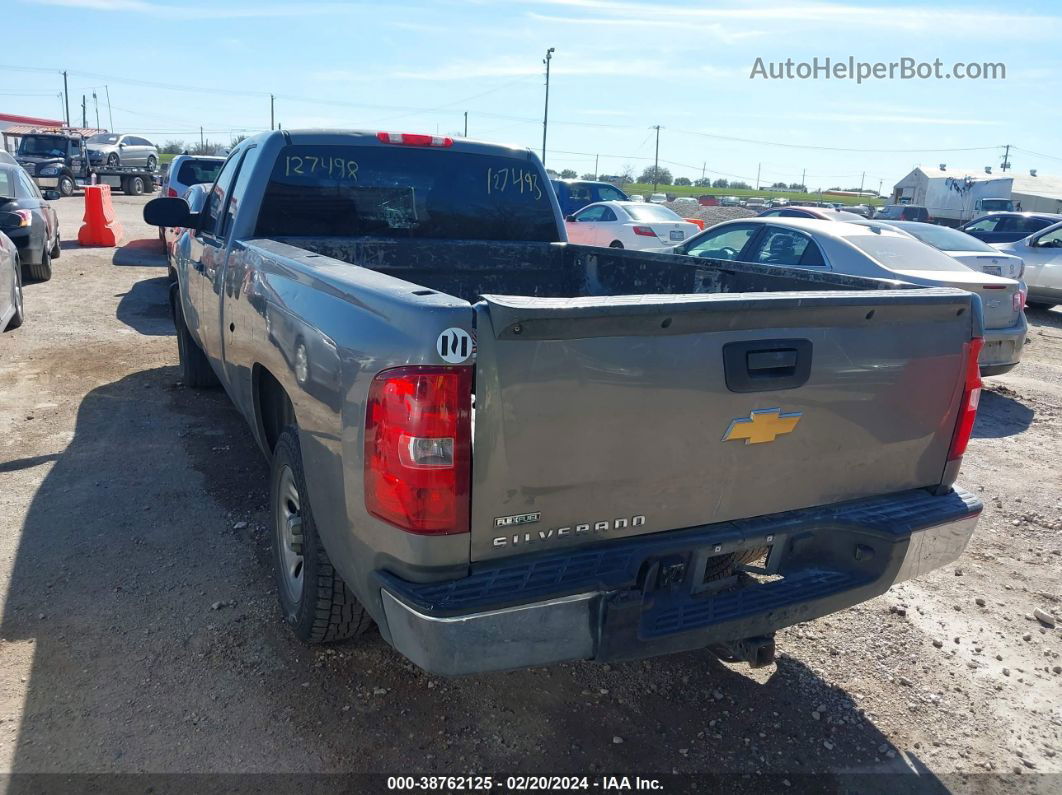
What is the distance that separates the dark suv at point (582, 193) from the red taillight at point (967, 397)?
59.1ft

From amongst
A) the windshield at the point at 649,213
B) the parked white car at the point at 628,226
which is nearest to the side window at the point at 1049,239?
the parked white car at the point at 628,226

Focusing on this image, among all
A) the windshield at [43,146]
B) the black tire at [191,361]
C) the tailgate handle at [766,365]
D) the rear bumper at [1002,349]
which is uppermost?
the windshield at [43,146]

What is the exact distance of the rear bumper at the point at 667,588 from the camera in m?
2.28

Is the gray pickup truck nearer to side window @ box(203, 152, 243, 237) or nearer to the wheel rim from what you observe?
the wheel rim

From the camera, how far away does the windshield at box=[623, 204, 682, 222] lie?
52.2 ft

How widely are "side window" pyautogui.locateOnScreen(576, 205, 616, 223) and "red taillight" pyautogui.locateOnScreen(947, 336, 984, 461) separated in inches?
539

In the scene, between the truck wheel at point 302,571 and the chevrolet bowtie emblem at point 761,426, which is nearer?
the chevrolet bowtie emblem at point 761,426

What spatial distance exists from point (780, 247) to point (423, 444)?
260 inches

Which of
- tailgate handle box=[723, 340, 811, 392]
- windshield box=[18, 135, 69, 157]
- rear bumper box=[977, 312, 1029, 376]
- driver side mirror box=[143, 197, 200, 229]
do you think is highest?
windshield box=[18, 135, 69, 157]

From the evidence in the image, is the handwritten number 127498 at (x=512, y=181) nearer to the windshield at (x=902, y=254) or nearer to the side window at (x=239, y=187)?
the side window at (x=239, y=187)

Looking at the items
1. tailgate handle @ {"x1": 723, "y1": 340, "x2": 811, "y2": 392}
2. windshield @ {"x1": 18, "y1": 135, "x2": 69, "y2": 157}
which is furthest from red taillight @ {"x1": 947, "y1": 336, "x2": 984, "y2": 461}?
windshield @ {"x1": 18, "y1": 135, "x2": 69, "y2": 157}

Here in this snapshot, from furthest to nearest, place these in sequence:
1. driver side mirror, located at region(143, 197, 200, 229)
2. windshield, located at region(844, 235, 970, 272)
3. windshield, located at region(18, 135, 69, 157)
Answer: windshield, located at region(18, 135, 69, 157) → windshield, located at region(844, 235, 970, 272) → driver side mirror, located at region(143, 197, 200, 229)

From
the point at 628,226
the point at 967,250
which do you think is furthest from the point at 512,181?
the point at 628,226

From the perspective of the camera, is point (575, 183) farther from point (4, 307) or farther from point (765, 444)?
point (765, 444)
